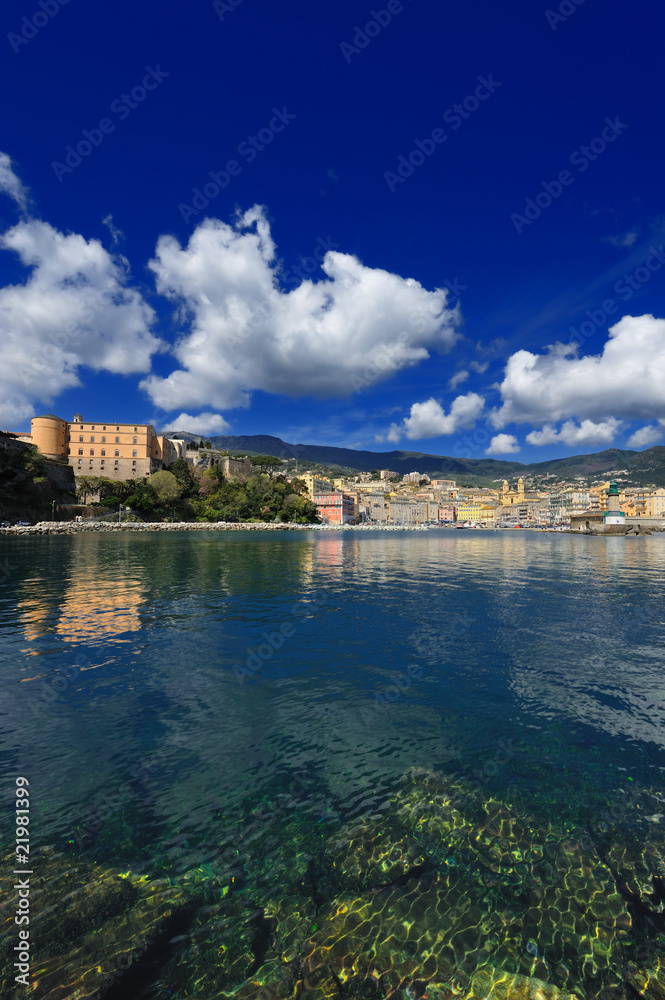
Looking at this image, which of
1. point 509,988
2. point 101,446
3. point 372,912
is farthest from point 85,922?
point 101,446

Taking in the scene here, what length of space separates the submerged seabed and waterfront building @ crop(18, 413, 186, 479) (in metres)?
114

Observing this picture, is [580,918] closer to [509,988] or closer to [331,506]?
[509,988]

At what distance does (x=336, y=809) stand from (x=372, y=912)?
1.48 metres

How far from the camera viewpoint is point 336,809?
576 centimetres

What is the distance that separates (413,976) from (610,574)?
34752 mm

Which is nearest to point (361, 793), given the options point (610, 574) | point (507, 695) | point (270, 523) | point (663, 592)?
point (507, 695)

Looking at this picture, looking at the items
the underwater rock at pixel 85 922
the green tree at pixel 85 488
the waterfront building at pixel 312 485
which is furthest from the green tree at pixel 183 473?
the underwater rock at pixel 85 922

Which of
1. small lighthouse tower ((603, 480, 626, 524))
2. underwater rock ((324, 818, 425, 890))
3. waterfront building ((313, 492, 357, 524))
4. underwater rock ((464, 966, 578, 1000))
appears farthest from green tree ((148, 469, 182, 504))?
small lighthouse tower ((603, 480, 626, 524))

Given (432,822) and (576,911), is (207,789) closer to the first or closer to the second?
(432,822)

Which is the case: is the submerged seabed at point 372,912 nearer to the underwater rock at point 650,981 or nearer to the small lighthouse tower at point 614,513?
the underwater rock at point 650,981

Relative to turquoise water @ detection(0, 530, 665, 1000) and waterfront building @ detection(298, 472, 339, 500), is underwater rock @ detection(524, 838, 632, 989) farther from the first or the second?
waterfront building @ detection(298, 472, 339, 500)

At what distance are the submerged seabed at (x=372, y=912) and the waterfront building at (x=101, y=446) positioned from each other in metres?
114

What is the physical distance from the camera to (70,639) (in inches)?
515

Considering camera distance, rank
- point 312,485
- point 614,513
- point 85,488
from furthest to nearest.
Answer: point 312,485 → point 614,513 → point 85,488
